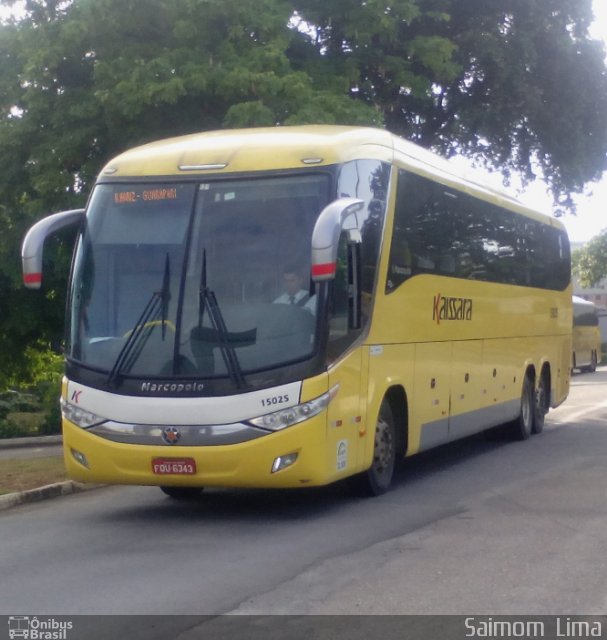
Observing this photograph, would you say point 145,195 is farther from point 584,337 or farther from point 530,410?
point 584,337

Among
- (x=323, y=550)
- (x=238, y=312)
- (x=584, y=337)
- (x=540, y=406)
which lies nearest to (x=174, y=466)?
(x=238, y=312)

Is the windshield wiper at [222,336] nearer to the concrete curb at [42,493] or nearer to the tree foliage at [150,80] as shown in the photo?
the concrete curb at [42,493]

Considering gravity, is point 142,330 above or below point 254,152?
below

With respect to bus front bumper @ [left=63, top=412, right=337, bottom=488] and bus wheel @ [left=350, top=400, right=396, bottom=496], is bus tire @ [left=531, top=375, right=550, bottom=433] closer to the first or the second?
bus wheel @ [left=350, top=400, right=396, bottom=496]

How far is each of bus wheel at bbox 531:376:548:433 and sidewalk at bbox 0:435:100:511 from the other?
25.1ft

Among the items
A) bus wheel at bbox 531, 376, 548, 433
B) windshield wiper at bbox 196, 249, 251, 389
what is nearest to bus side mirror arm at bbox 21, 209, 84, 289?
windshield wiper at bbox 196, 249, 251, 389

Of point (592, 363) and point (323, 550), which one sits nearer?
point (323, 550)

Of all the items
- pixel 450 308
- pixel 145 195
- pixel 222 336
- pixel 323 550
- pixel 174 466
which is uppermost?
pixel 145 195

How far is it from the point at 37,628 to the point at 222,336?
3921 millimetres

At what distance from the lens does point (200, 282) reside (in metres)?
10.7

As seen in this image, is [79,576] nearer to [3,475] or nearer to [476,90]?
[3,475]

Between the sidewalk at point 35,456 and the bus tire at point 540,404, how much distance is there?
7648 millimetres

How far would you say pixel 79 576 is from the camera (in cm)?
856

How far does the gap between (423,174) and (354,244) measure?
Result: 279 centimetres
